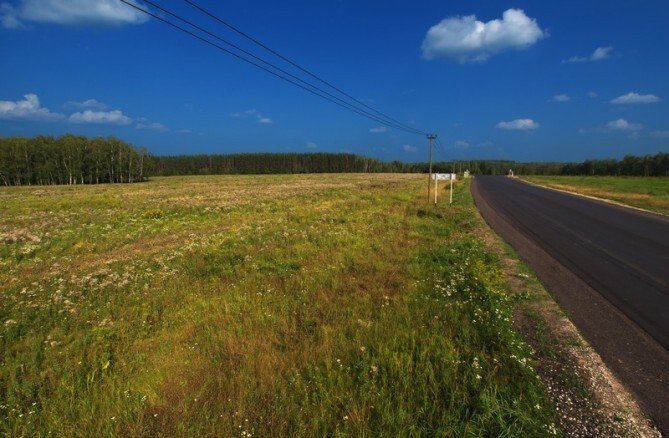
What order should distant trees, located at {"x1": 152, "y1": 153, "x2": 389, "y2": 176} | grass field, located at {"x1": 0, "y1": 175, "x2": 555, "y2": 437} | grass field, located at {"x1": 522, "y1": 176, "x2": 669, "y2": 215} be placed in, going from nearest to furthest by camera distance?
1. grass field, located at {"x1": 0, "y1": 175, "x2": 555, "y2": 437}
2. grass field, located at {"x1": 522, "y1": 176, "x2": 669, "y2": 215}
3. distant trees, located at {"x1": 152, "y1": 153, "x2": 389, "y2": 176}

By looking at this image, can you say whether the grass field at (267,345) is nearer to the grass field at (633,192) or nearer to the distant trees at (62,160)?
the grass field at (633,192)

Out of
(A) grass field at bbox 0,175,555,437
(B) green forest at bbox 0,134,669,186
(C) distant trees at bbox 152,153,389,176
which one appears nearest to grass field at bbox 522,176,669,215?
(A) grass field at bbox 0,175,555,437

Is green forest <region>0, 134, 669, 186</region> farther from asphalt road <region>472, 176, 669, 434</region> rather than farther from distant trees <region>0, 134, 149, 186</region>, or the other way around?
asphalt road <region>472, 176, 669, 434</region>

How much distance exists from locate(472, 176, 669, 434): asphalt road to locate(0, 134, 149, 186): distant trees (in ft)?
337

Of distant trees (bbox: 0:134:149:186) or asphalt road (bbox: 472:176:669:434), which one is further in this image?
distant trees (bbox: 0:134:149:186)

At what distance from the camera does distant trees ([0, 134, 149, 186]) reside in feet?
259

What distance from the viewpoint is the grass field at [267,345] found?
435 centimetres

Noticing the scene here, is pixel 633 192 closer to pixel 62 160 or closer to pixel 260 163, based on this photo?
pixel 62 160

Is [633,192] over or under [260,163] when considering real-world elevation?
under

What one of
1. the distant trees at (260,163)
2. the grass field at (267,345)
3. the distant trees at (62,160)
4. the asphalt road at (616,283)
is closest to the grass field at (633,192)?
the asphalt road at (616,283)

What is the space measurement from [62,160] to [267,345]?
346ft

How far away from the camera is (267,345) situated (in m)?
6.04

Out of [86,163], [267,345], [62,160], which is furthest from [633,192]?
[62,160]

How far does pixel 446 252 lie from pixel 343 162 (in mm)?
171159
